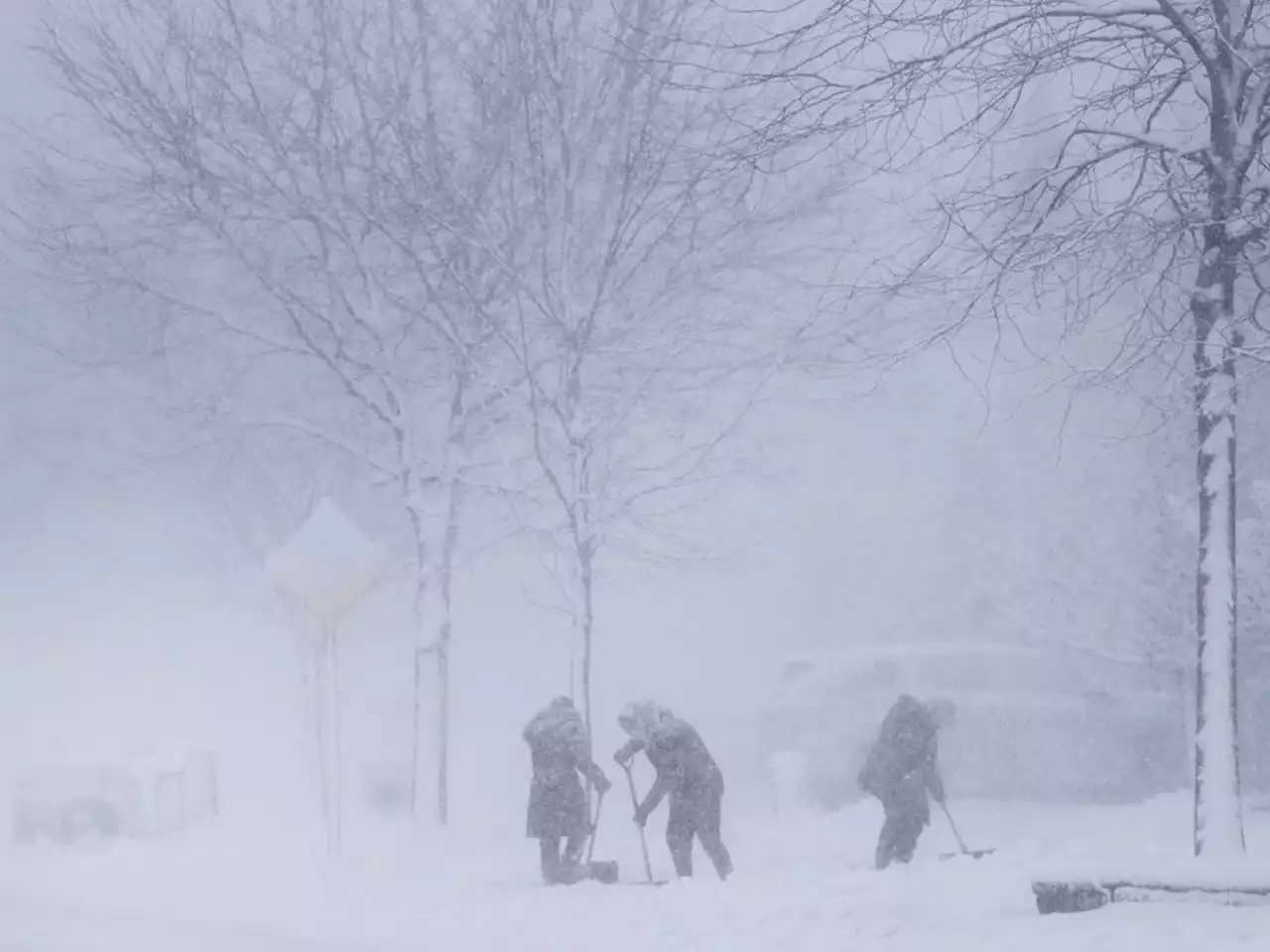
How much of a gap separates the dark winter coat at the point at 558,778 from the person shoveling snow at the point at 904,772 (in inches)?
88.0

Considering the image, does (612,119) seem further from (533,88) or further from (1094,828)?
(1094,828)

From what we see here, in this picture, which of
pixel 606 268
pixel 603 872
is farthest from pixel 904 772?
pixel 606 268

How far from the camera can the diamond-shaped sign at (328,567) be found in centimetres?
1331

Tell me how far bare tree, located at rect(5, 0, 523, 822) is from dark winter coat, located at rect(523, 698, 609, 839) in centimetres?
462

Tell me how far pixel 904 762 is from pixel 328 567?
16.8 ft

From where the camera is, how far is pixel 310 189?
17391 millimetres

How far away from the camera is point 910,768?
12.3 metres

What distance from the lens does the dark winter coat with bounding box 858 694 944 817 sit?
12.2 metres

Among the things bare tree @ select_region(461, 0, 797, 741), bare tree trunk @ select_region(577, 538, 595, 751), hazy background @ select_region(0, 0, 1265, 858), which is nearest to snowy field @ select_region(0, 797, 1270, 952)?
bare tree trunk @ select_region(577, 538, 595, 751)

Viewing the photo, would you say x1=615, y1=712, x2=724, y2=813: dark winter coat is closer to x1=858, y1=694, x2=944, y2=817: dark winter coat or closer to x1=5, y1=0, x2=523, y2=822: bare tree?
x1=858, y1=694, x2=944, y2=817: dark winter coat

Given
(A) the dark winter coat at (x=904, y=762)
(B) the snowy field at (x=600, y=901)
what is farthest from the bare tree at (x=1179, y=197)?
(A) the dark winter coat at (x=904, y=762)

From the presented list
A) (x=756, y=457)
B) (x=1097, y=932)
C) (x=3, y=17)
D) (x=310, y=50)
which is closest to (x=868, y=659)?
(x=756, y=457)

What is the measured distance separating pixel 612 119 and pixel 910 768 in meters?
7.44

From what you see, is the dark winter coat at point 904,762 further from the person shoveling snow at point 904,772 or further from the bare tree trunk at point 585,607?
the bare tree trunk at point 585,607
